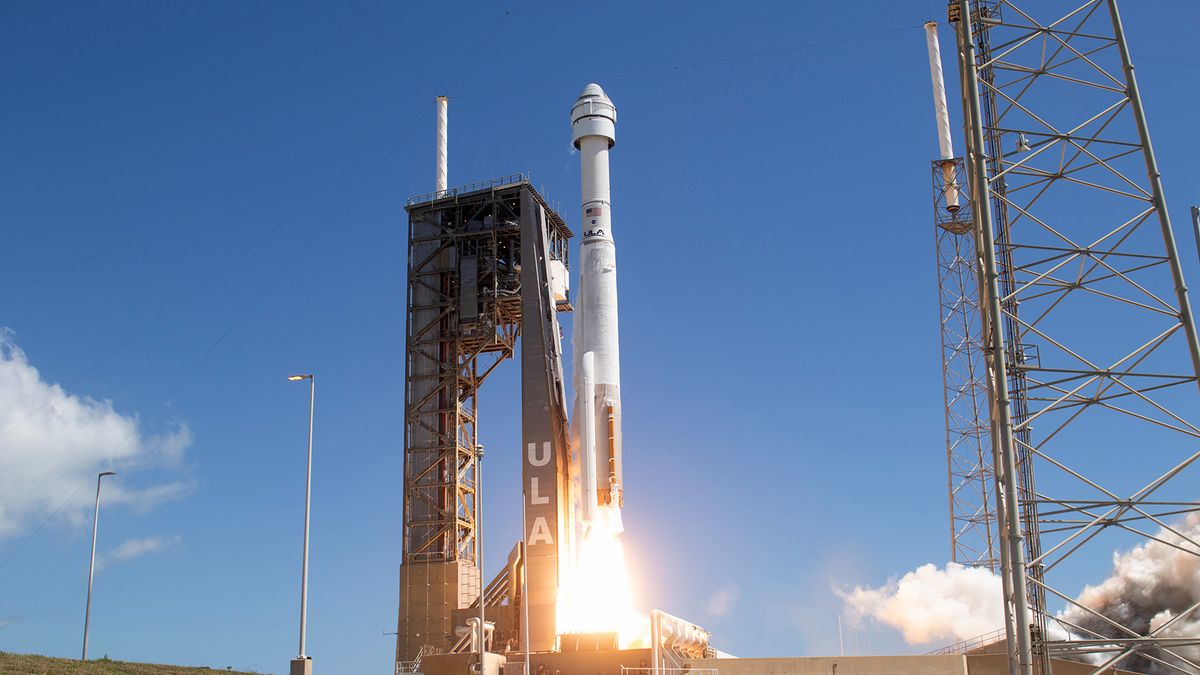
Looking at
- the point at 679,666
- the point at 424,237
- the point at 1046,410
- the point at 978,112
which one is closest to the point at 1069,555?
the point at 1046,410

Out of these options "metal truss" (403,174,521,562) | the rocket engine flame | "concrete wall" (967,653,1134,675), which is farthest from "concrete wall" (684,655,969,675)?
"metal truss" (403,174,521,562)

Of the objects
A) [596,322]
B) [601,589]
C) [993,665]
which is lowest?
[993,665]

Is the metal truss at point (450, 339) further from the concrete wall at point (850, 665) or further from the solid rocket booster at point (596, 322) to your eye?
the concrete wall at point (850, 665)

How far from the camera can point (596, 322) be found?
194 ft

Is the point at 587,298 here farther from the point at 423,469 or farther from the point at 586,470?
the point at 423,469

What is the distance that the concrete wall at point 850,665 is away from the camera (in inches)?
2025

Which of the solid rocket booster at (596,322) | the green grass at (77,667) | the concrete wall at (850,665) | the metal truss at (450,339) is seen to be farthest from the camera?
the metal truss at (450,339)

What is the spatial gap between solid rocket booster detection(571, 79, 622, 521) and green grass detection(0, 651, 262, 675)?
2006cm

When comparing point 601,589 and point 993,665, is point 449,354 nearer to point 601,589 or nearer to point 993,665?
point 601,589

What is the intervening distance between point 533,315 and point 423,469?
429 inches

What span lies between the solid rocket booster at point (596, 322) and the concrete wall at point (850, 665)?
9.71 meters

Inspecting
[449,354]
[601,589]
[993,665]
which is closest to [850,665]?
[993,665]

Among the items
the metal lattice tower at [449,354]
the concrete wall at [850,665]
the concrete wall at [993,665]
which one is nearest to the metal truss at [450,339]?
the metal lattice tower at [449,354]

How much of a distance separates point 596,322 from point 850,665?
66.1 ft
